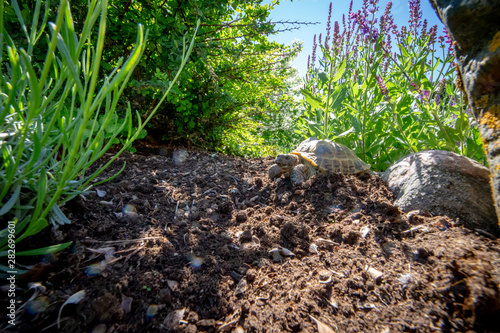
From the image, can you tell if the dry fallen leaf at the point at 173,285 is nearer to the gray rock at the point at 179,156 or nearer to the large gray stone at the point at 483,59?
the large gray stone at the point at 483,59

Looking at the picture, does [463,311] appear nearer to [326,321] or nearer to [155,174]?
[326,321]

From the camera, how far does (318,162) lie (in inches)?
116

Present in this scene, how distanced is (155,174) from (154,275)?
137 centimetres

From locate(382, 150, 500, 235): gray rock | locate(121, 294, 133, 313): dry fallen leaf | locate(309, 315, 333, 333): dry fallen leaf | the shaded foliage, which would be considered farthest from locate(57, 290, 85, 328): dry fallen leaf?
locate(382, 150, 500, 235): gray rock

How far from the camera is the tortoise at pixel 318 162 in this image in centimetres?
270

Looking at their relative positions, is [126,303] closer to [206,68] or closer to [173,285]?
[173,285]

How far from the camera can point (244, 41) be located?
320 centimetres

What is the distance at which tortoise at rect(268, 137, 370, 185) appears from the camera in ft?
8.86

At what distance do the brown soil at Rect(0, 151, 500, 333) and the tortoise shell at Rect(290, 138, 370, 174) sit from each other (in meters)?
0.84

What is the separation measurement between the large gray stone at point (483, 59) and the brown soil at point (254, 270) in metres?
0.46

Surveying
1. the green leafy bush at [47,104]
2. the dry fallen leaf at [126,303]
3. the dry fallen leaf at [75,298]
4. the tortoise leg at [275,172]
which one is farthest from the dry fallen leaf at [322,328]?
the tortoise leg at [275,172]

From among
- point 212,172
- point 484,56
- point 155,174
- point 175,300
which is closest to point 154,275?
point 175,300

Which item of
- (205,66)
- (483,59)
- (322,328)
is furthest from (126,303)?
(205,66)

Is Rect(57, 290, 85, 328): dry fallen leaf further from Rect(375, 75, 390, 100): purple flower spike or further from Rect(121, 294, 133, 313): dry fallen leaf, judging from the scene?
Rect(375, 75, 390, 100): purple flower spike
